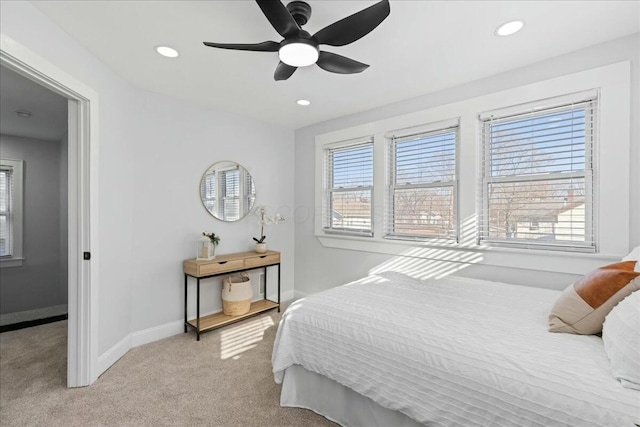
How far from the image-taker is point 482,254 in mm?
2740

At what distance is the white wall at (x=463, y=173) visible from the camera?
2086 mm

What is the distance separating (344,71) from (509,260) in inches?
80.4

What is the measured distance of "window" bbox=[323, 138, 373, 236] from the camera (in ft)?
12.0

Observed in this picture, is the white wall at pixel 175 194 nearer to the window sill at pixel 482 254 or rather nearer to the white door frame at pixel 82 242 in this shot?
the white door frame at pixel 82 242

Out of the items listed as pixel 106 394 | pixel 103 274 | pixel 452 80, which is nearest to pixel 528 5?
pixel 452 80

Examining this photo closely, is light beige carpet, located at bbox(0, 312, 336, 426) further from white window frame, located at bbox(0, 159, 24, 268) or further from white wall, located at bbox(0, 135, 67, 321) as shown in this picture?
white window frame, located at bbox(0, 159, 24, 268)

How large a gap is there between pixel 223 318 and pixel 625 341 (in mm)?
3181

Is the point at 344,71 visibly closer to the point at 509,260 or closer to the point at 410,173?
the point at 410,173

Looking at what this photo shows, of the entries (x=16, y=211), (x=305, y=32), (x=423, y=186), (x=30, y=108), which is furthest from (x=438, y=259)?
(x=16, y=211)

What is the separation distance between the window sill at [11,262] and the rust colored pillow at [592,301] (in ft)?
19.2

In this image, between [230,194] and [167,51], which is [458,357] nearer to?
[167,51]

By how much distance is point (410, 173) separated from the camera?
10.8ft

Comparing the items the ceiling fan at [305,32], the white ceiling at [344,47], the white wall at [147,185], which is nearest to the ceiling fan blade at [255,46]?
the ceiling fan at [305,32]

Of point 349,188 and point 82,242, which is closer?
point 82,242
